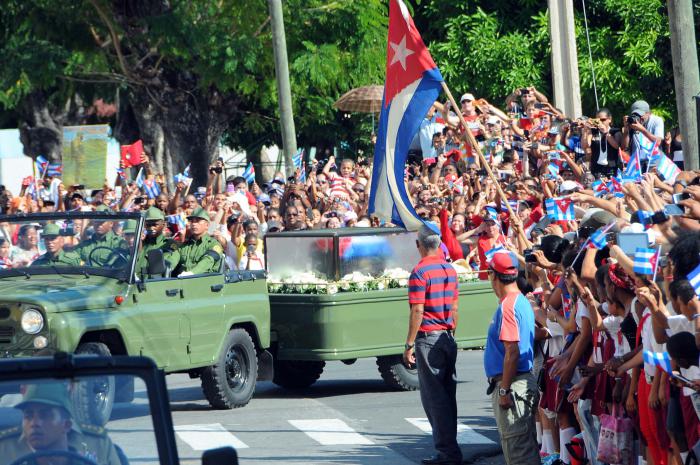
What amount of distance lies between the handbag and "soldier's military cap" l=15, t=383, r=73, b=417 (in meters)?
5.06

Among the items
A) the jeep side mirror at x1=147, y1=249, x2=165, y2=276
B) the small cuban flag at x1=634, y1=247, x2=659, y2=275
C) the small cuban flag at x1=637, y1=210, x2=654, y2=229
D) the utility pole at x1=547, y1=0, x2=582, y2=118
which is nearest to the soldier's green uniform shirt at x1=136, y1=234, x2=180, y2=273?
the jeep side mirror at x1=147, y1=249, x2=165, y2=276

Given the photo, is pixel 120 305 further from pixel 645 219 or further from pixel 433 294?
pixel 645 219

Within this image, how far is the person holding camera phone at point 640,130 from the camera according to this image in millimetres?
12977

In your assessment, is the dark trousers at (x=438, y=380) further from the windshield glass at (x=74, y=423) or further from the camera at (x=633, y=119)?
the windshield glass at (x=74, y=423)

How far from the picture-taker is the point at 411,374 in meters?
15.5

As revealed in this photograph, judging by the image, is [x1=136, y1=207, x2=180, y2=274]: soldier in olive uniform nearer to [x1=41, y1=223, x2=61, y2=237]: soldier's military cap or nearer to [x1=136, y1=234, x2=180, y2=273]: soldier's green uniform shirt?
[x1=136, y1=234, x2=180, y2=273]: soldier's green uniform shirt

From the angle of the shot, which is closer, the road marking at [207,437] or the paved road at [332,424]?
the paved road at [332,424]

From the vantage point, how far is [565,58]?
2344 centimetres

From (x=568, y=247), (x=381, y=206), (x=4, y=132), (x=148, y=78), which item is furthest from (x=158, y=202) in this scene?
(x=4, y=132)

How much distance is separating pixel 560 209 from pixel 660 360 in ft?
12.9

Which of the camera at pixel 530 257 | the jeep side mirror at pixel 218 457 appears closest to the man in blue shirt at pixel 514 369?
the camera at pixel 530 257

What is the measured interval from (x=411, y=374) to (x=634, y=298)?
22.2 feet

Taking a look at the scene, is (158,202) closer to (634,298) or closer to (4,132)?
(634,298)

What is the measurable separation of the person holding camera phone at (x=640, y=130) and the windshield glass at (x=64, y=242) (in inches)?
191
